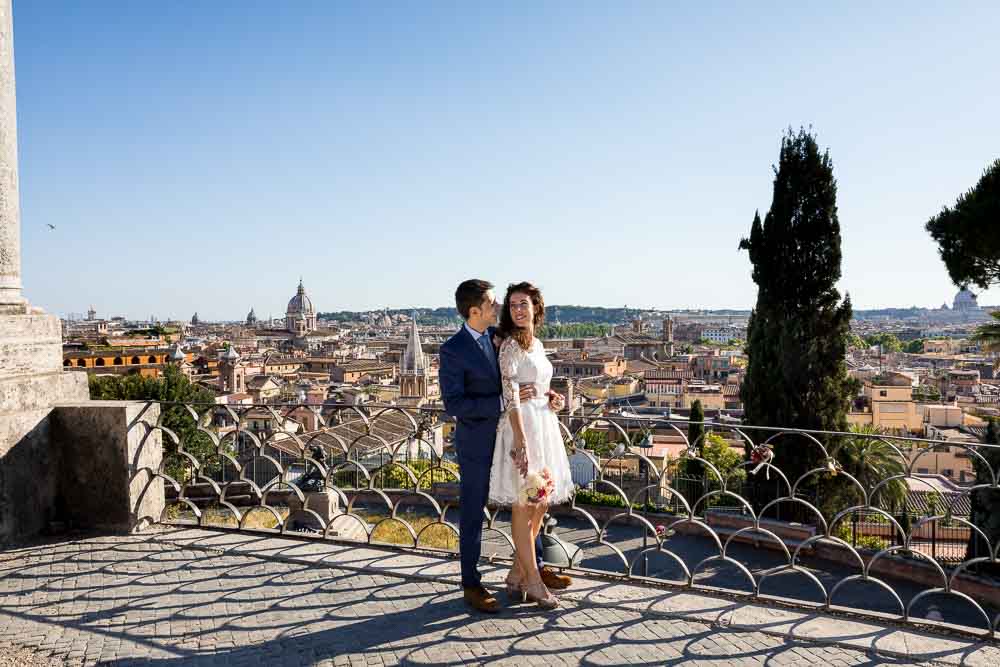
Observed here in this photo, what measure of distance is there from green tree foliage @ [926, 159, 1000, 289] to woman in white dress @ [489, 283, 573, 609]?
10147 mm

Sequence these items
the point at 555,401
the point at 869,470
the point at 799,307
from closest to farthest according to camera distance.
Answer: the point at 555,401 → the point at 869,470 → the point at 799,307

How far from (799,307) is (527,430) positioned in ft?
46.6

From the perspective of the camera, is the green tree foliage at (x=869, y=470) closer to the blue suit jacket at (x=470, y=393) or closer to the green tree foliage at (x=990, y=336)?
the green tree foliage at (x=990, y=336)

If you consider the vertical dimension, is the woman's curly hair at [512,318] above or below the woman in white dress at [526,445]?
above

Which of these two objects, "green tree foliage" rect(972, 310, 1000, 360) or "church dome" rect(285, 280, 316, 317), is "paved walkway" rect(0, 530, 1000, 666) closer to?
"green tree foliage" rect(972, 310, 1000, 360)

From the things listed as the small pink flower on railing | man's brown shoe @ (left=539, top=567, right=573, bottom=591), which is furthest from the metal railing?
man's brown shoe @ (left=539, top=567, right=573, bottom=591)

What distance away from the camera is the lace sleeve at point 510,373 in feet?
10.5

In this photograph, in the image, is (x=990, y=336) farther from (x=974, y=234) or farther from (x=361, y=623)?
(x=361, y=623)

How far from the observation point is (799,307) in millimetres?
15953

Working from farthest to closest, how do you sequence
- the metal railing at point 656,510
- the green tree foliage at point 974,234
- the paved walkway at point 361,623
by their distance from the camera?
the green tree foliage at point 974,234 < the metal railing at point 656,510 < the paved walkway at point 361,623

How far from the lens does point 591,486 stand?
12930mm

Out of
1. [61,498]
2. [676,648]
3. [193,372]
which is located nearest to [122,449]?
[61,498]

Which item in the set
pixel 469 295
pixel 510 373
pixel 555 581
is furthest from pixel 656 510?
pixel 469 295

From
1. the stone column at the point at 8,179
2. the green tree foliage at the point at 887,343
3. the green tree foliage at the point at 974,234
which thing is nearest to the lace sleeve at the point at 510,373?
the stone column at the point at 8,179
